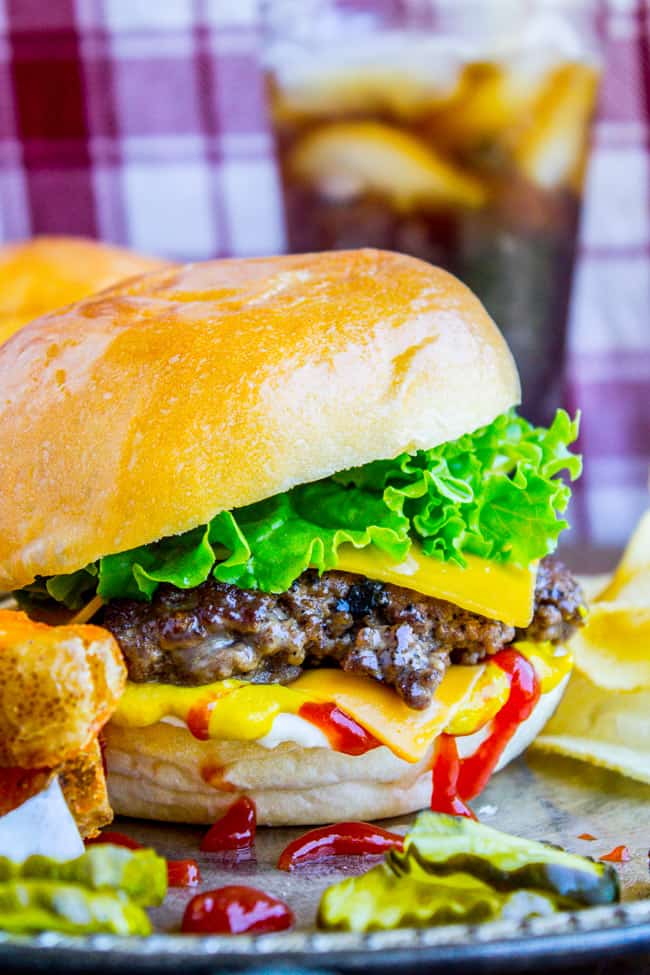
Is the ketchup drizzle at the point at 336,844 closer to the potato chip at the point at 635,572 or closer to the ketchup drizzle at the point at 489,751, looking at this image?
the ketchup drizzle at the point at 489,751

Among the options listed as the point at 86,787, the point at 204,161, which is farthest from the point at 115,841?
the point at 204,161

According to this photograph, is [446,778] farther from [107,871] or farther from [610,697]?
[107,871]

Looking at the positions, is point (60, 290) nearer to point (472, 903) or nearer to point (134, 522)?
point (134, 522)

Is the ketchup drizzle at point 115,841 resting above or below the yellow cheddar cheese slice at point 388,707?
below

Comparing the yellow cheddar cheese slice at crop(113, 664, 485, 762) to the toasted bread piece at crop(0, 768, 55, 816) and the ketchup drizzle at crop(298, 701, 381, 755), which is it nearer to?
the ketchup drizzle at crop(298, 701, 381, 755)

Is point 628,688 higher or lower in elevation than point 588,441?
higher

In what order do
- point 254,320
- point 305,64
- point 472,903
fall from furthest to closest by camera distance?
point 305,64 < point 254,320 < point 472,903

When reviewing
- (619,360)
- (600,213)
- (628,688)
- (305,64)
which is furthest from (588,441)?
(628,688)

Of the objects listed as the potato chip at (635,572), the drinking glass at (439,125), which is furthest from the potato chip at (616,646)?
Answer: the drinking glass at (439,125)
